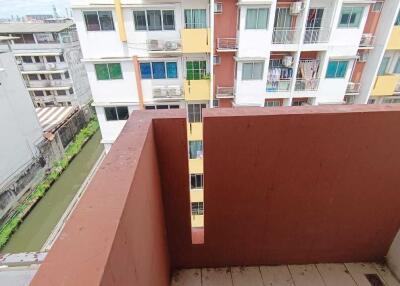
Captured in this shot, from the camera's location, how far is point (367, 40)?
8.29 metres

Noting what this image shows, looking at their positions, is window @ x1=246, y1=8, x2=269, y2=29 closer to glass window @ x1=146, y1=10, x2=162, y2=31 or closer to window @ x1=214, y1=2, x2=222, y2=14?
window @ x1=214, y1=2, x2=222, y2=14

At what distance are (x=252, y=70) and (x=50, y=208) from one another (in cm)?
1104

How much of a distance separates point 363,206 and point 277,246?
80 cm

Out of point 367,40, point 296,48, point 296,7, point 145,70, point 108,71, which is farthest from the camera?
point 367,40

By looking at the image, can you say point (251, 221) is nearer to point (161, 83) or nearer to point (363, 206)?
point (363, 206)

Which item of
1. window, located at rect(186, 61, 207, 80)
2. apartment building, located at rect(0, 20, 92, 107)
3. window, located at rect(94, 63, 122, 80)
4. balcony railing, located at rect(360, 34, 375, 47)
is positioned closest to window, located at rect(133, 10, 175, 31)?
window, located at rect(186, 61, 207, 80)

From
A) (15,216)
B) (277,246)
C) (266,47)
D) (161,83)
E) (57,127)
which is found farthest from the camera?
(57,127)

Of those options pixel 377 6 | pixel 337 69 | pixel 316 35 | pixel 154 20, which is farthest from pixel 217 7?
pixel 377 6

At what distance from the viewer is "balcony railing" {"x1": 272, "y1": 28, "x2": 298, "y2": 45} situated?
7.86 metres

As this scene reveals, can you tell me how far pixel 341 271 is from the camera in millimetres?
2203

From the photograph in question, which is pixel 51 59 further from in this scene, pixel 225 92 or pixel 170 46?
pixel 225 92

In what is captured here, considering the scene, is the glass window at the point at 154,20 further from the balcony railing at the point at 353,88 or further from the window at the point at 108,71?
the balcony railing at the point at 353,88

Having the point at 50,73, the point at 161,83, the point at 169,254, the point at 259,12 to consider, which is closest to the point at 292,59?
the point at 259,12

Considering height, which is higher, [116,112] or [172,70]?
[172,70]
